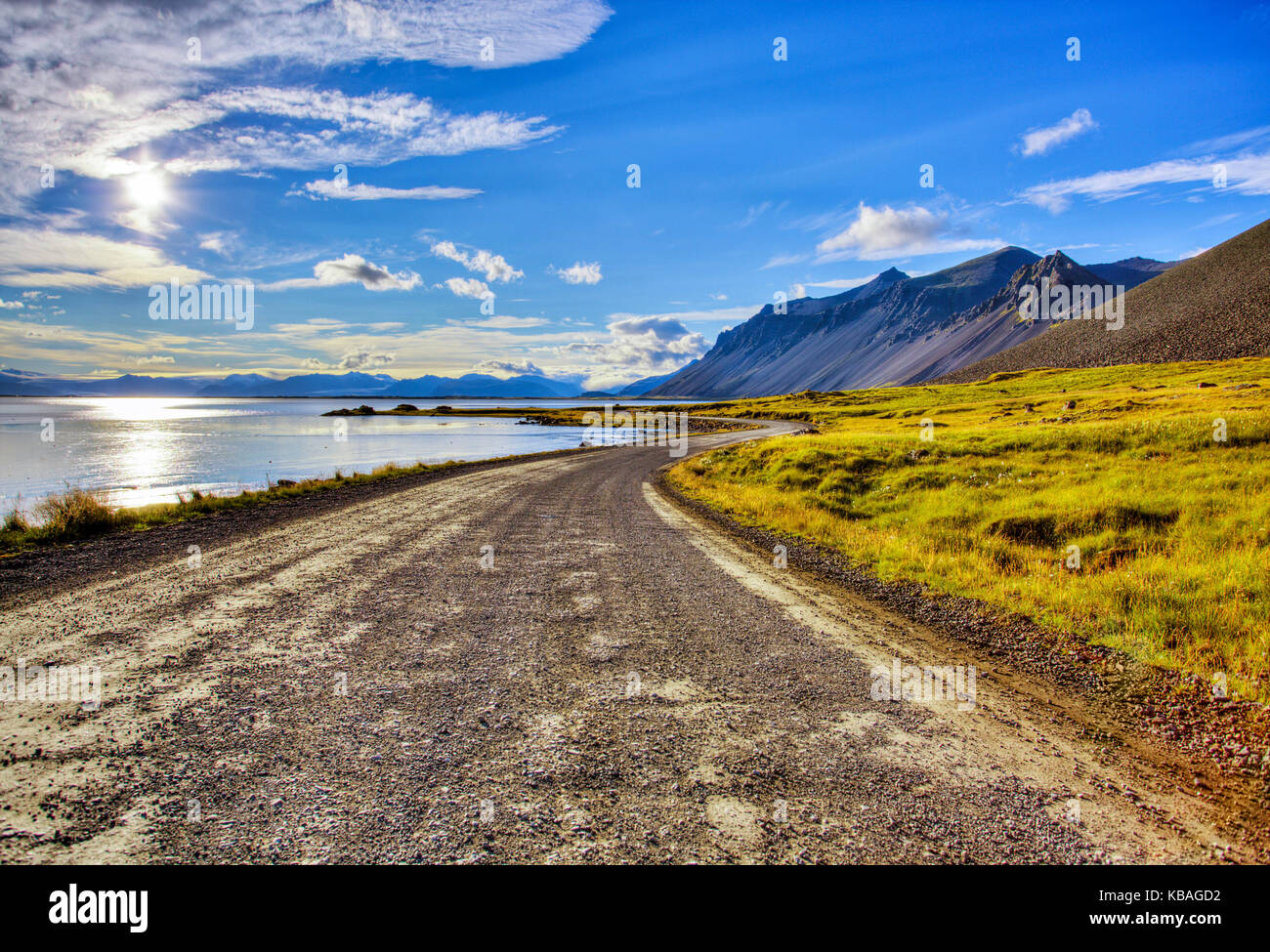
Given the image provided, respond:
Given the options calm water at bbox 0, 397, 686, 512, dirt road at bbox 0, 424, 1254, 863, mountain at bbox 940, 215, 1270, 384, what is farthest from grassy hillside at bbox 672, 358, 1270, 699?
mountain at bbox 940, 215, 1270, 384

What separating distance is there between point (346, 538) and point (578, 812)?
13.0 m

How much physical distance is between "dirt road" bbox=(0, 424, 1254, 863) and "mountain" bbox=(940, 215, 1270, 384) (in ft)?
584

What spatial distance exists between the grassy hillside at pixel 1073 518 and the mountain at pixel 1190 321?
514 ft

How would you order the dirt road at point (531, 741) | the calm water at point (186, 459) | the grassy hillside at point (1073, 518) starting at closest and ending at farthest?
the dirt road at point (531, 741), the grassy hillside at point (1073, 518), the calm water at point (186, 459)

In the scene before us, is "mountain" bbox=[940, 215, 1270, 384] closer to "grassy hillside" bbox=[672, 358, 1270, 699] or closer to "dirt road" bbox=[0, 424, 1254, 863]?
"grassy hillside" bbox=[672, 358, 1270, 699]

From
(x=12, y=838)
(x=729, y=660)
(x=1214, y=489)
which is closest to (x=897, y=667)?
(x=729, y=660)

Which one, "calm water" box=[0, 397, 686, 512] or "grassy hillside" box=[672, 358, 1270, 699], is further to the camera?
"calm water" box=[0, 397, 686, 512]

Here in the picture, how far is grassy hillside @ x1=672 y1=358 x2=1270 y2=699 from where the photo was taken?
8.43 meters

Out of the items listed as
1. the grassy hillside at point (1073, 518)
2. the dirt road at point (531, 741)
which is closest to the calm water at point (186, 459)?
the dirt road at point (531, 741)

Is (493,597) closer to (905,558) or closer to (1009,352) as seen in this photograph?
(905,558)

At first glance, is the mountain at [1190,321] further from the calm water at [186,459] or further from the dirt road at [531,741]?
the dirt road at [531,741]

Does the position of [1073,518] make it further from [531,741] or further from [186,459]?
[186,459]

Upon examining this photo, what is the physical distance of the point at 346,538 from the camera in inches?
598

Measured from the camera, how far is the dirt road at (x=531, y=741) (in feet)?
13.8
